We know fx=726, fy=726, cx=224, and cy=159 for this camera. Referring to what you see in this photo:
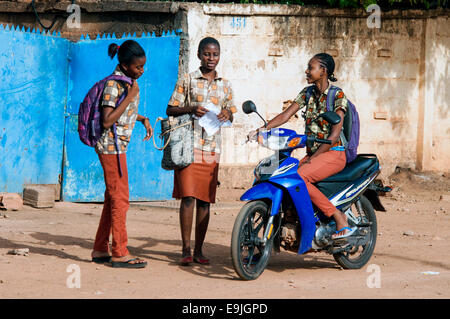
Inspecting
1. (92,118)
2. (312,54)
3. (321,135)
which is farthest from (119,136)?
(312,54)

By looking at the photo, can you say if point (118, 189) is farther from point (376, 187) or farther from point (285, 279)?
point (376, 187)

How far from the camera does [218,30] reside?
35.4 ft

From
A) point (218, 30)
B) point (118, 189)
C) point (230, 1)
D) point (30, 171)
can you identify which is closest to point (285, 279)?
point (118, 189)

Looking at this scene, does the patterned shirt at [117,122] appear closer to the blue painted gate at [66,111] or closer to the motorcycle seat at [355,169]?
the motorcycle seat at [355,169]

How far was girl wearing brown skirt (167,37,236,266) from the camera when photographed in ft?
20.3

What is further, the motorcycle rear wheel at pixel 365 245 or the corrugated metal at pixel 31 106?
the corrugated metal at pixel 31 106

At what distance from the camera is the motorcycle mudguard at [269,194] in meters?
5.52

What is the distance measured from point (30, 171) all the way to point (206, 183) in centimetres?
427

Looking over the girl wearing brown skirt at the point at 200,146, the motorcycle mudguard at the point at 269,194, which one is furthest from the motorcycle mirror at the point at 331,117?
the girl wearing brown skirt at the point at 200,146

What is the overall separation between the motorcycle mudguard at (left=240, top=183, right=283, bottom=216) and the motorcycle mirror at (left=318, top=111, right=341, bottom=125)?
651 millimetres

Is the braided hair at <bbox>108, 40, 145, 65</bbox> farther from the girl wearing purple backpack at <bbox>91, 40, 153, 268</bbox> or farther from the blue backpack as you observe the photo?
the blue backpack

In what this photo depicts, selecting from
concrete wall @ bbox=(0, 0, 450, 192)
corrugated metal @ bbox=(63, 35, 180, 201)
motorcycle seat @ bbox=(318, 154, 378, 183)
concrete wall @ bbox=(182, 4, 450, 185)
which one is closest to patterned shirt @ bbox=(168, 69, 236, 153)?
motorcycle seat @ bbox=(318, 154, 378, 183)

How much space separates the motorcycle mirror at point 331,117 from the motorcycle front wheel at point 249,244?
2.65ft

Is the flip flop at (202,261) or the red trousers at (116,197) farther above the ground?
the red trousers at (116,197)
